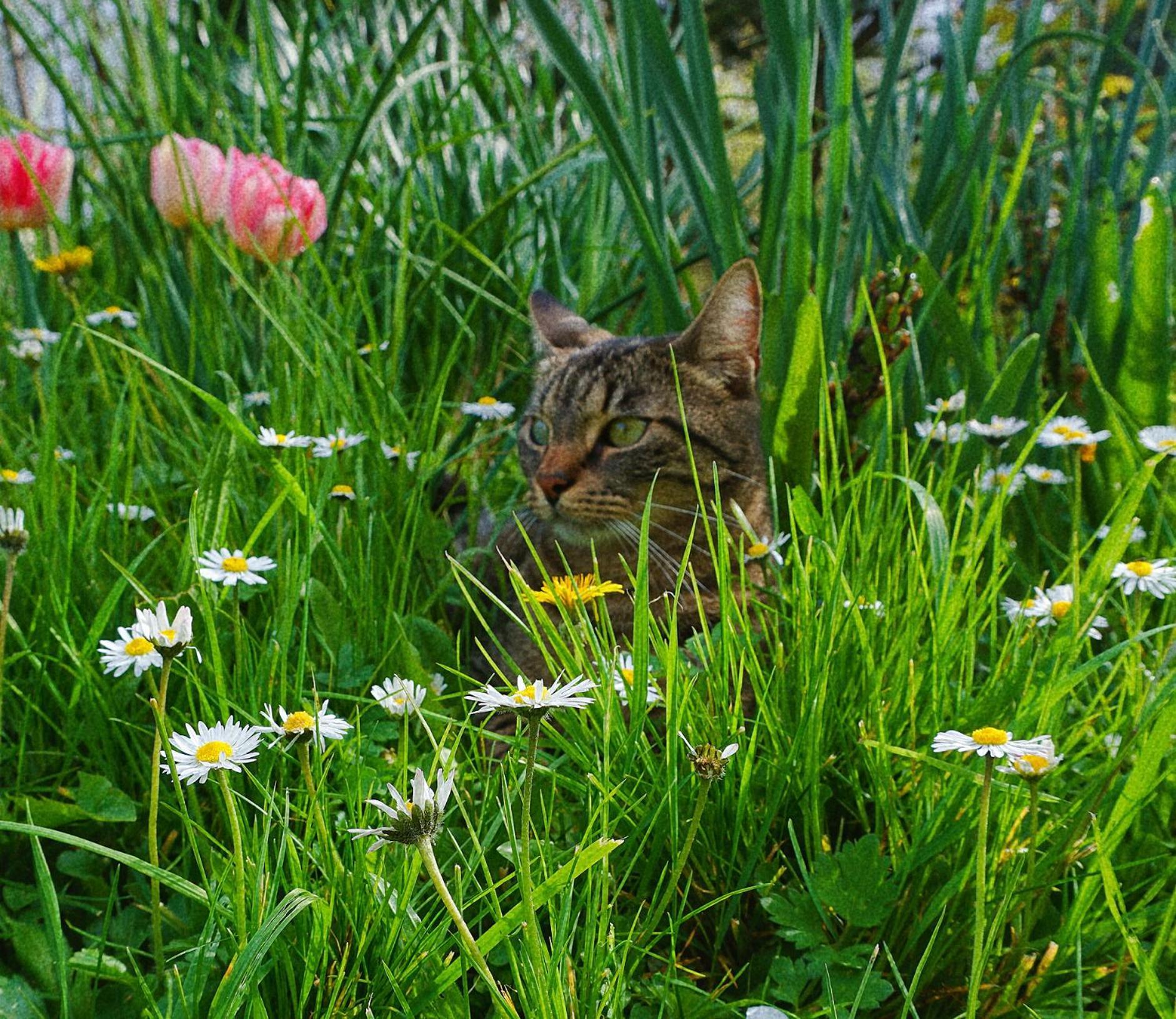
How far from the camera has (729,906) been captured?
99 cm

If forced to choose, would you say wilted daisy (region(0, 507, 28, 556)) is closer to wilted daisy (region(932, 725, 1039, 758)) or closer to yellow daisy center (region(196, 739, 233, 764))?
yellow daisy center (region(196, 739, 233, 764))

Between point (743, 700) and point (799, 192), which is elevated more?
point (799, 192)

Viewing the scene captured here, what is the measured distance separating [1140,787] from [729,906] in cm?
37

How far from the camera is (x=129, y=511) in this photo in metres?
1.39

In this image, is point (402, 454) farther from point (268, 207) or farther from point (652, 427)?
point (268, 207)

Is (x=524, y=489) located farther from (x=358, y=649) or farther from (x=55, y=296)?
(x=55, y=296)

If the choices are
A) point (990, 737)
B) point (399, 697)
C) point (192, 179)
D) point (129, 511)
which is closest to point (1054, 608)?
point (990, 737)

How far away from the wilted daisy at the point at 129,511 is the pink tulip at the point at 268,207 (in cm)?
59

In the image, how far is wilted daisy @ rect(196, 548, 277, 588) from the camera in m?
1.09

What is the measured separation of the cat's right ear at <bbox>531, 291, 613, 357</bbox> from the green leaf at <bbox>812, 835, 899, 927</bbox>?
128 centimetres

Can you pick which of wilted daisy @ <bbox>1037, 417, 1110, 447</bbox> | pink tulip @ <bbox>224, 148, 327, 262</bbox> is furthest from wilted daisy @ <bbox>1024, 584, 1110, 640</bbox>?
pink tulip @ <bbox>224, 148, 327, 262</bbox>

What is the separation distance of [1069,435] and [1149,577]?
378 mm

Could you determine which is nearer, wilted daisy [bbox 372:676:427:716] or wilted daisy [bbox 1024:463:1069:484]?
wilted daisy [bbox 372:676:427:716]

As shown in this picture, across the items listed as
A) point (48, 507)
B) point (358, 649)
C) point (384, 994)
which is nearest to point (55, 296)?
point (48, 507)
